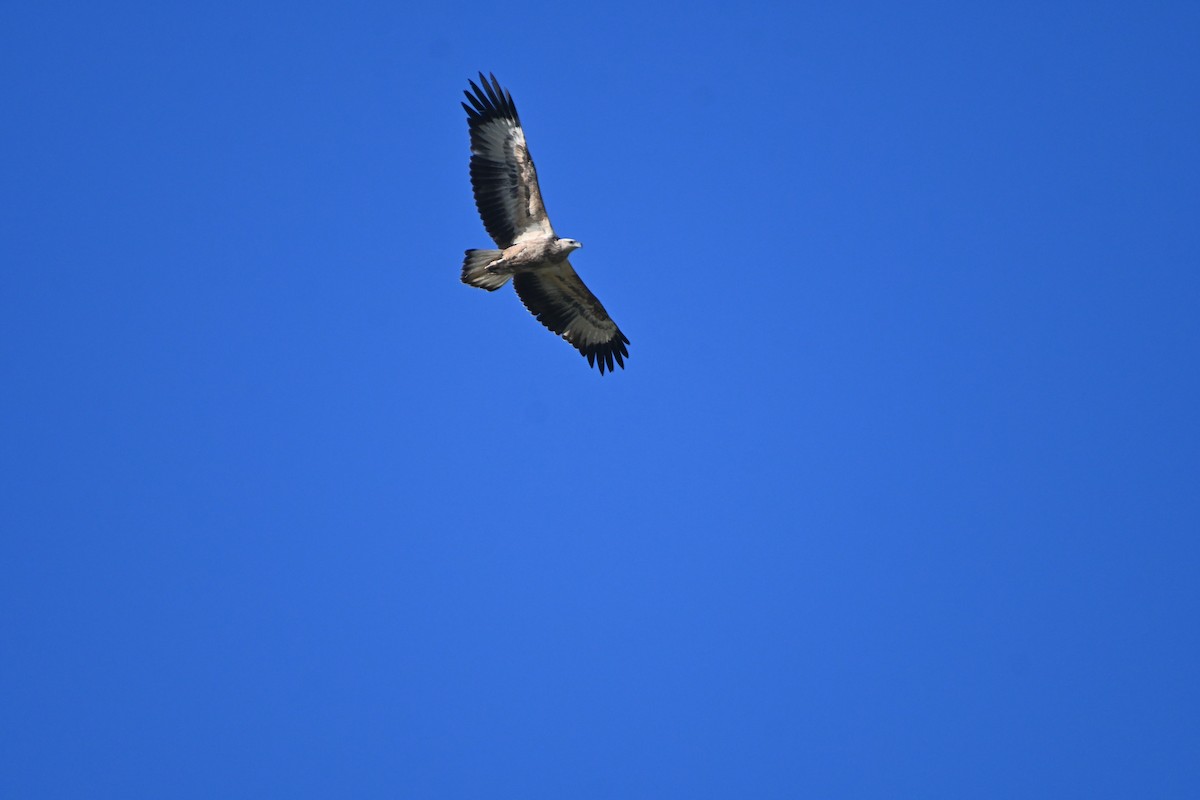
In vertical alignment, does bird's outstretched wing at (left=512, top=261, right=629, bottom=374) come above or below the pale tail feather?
above

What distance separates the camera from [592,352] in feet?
62.1

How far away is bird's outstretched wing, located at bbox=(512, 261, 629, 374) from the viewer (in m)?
17.9

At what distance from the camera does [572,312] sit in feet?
60.8

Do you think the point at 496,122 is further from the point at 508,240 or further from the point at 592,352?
the point at 592,352

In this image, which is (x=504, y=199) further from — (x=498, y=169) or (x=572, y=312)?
(x=572, y=312)

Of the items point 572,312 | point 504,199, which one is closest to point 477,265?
point 504,199

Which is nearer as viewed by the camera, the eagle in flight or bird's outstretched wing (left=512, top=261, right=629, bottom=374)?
the eagle in flight

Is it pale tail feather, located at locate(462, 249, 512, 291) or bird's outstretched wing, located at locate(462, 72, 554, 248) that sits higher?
bird's outstretched wing, located at locate(462, 72, 554, 248)

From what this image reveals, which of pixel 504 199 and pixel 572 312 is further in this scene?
pixel 572 312

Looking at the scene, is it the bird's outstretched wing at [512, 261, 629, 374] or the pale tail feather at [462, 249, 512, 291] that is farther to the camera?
the bird's outstretched wing at [512, 261, 629, 374]

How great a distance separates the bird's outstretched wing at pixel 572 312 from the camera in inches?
705

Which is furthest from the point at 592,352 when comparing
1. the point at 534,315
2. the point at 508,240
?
the point at 508,240

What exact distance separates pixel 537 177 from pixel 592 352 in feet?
10.2

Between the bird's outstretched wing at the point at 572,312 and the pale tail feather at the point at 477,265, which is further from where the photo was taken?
the bird's outstretched wing at the point at 572,312
